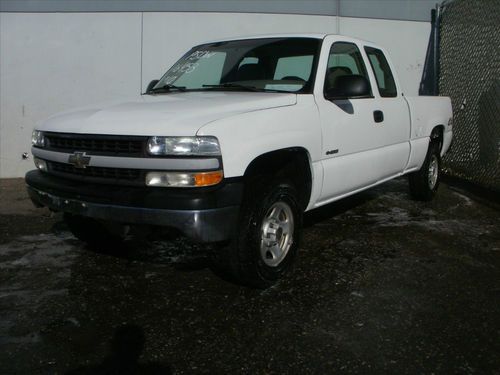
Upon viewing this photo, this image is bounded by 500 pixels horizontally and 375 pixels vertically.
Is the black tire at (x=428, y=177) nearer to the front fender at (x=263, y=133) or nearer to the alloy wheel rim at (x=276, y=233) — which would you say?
the front fender at (x=263, y=133)

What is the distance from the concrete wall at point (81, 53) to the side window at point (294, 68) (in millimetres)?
4028

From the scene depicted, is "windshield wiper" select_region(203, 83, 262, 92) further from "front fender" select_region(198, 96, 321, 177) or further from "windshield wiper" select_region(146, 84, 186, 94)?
"front fender" select_region(198, 96, 321, 177)

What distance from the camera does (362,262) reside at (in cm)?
419

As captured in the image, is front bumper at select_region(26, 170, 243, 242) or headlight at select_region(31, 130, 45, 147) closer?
front bumper at select_region(26, 170, 243, 242)

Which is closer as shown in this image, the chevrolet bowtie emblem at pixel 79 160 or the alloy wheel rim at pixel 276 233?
the chevrolet bowtie emblem at pixel 79 160

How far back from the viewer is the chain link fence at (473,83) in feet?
24.4

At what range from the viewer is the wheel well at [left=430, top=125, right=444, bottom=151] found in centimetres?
626

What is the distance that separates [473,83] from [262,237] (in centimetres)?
596

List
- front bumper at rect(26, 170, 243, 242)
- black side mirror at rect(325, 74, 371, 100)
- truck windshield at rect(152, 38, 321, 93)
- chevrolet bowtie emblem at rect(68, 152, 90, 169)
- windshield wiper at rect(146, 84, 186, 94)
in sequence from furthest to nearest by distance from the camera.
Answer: windshield wiper at rect(146, 84, 186, 94), truck windshield at rect(152, 38, 321, 93), black side mirror at rect(325, 74, 371, 100), chevrolet bowtie emblem at rect(68, 152, 90, 169), front bumper at rect(26, 170, 243, 242)

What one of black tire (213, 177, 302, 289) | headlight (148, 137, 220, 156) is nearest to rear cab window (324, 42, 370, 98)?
black tire (213, 177, 302, 289)

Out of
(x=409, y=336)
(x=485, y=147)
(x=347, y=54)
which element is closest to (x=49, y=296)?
(x=409, y=336)

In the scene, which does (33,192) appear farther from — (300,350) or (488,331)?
(488,331)

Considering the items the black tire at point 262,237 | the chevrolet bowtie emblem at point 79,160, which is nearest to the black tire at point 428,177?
the black tire at point 262,237

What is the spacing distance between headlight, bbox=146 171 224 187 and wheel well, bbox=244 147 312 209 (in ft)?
0.90
